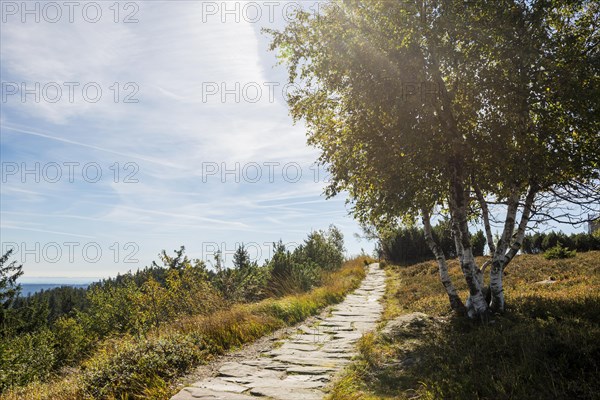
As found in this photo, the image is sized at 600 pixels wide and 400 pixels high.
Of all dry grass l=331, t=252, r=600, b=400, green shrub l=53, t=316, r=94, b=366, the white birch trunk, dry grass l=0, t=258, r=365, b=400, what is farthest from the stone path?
green shrub l=53, t=316, r=94, b=366

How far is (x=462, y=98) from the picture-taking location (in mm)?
9836

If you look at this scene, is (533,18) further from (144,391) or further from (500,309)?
(144,391)

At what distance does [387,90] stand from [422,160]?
1.96 meters

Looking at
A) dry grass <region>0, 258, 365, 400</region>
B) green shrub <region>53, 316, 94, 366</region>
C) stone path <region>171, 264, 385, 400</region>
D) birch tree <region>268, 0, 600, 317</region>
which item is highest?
birch tree <region>268, 0, 600, 317</region>

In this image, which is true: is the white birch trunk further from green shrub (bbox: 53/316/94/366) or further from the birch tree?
green shrub (bbox: 53/316/94/366)

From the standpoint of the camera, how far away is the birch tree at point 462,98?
27.0ft

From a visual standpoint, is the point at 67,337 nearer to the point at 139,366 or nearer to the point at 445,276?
the point at 139,366

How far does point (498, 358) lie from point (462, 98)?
6667mm

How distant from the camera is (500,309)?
31.4 feet

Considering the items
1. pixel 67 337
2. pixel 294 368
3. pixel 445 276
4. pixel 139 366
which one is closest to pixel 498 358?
pixel 294 368

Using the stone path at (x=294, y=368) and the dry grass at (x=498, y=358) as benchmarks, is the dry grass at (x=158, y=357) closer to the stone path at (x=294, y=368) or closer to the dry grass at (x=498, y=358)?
the stone path at (x=294, y=368)

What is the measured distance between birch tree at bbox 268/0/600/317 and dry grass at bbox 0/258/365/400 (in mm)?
4885

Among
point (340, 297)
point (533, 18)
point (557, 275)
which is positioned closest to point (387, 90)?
point (533, 18)

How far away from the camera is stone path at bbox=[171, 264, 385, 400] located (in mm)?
5535
